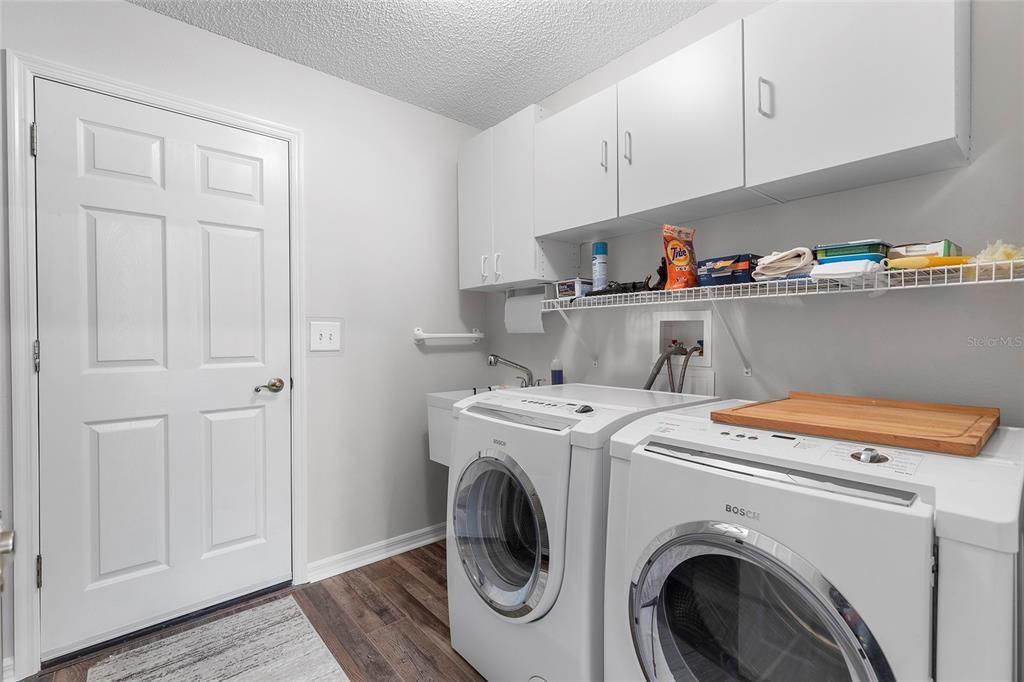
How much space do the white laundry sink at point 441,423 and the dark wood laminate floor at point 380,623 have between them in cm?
56

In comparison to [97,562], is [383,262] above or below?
above

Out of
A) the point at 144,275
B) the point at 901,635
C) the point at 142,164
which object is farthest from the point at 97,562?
the point at 901,635

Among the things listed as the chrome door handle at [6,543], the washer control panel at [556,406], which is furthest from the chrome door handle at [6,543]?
the washer control panel at [556,406]

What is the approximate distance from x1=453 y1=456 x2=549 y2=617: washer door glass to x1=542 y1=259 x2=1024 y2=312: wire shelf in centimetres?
79

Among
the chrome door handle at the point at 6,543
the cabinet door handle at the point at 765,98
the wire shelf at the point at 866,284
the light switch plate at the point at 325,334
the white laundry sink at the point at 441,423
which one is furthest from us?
the white laundry sink at the point at 441,423

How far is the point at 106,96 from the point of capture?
1832 millimetres

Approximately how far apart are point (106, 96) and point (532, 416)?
1985mm

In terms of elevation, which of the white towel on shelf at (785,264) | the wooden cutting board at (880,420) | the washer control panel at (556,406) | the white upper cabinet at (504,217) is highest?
the white upper cabinet at (504,217)

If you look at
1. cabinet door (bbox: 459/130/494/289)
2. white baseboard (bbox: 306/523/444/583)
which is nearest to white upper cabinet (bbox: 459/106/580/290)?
cabinet door (bbox: 459/130/494/289)

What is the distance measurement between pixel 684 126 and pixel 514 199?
0.89m

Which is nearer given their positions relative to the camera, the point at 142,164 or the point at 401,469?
the point at 142,164

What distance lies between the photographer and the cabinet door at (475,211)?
8.25 ft

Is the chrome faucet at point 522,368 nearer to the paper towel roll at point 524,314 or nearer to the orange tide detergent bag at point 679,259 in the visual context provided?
the paper towel roll at point 524,314

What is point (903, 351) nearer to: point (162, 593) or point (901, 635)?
point (901, 635)
